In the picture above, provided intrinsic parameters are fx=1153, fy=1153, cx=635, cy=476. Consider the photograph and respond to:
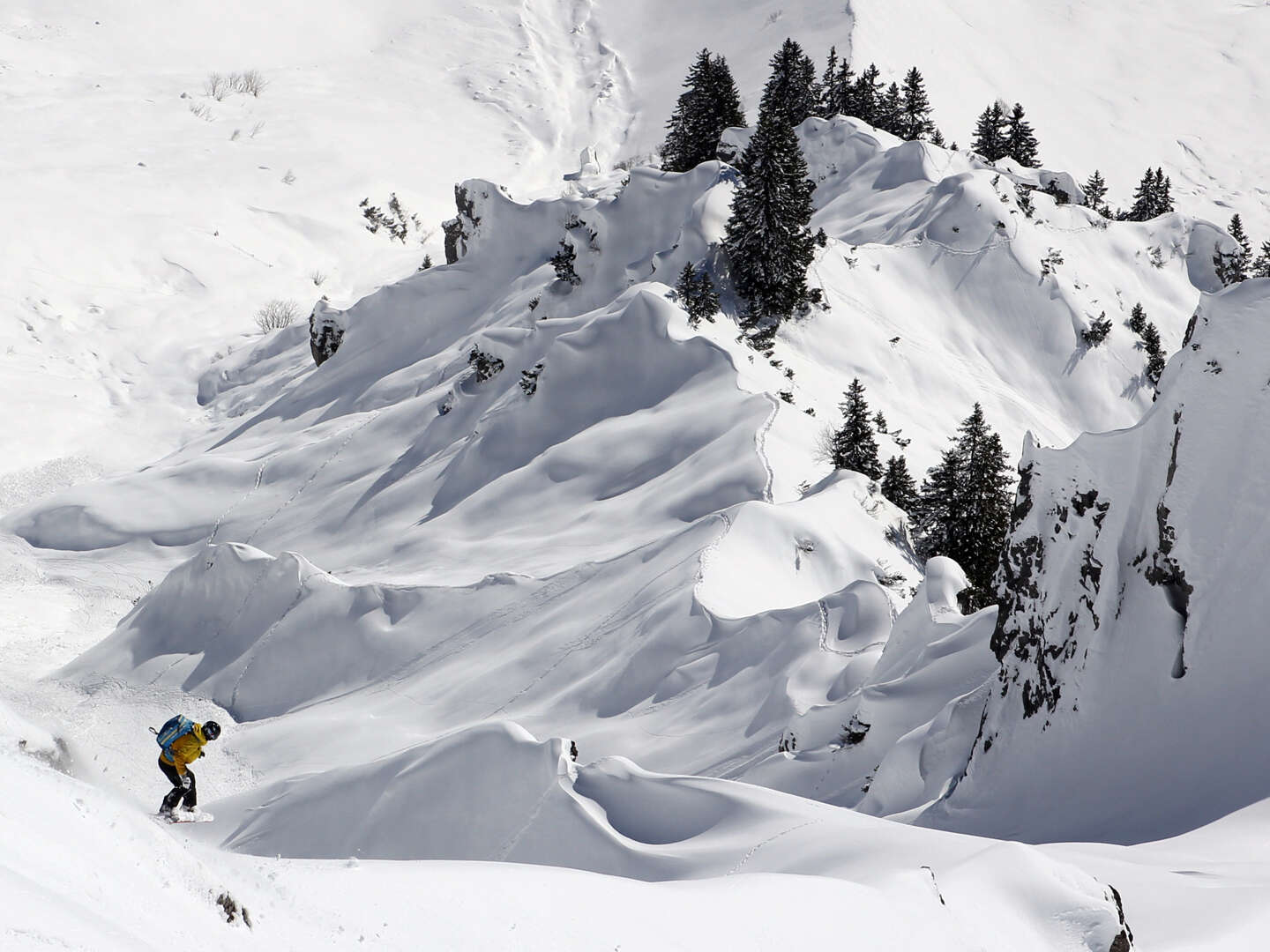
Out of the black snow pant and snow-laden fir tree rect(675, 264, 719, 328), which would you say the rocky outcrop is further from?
the black snow pant

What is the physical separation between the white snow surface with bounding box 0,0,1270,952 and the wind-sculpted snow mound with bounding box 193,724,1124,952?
70mm

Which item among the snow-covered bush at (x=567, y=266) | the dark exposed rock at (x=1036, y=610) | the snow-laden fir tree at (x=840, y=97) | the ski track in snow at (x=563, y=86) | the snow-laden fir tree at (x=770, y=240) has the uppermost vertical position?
the dark exposed rock at (x=1036, y=610)

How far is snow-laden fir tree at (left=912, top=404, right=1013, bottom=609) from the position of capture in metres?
32.8

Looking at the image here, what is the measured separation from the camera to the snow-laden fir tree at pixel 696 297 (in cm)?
3922

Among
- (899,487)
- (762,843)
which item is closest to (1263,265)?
(899,487)

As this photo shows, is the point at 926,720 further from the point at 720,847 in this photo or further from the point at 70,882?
the point at 70,882

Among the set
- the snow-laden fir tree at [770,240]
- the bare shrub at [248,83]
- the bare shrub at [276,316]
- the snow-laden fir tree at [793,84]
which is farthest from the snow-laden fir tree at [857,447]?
the bare shrub at [248,83]

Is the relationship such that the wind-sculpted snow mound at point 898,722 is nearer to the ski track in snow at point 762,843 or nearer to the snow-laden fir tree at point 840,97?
the ski track in snow at point 762,843

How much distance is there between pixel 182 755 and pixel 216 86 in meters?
92.1

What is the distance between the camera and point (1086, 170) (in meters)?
88.2

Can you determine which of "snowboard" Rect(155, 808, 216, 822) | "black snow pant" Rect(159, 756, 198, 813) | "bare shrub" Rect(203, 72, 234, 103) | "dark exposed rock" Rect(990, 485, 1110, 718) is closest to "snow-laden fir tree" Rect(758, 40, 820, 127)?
"bare shrub" Rect(203, 72, 234, 103)

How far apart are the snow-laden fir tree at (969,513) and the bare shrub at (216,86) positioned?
7874 centimetres

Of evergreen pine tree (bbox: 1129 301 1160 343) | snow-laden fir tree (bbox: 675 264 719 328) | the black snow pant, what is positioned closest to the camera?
the black snow pant

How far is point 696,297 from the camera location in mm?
39719
